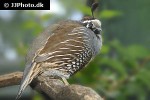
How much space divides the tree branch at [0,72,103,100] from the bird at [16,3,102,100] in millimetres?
54

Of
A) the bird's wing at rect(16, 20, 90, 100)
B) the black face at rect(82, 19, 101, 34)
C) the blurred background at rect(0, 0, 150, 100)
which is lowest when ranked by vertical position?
the blurred background at rect(0, 0, 150, 100)

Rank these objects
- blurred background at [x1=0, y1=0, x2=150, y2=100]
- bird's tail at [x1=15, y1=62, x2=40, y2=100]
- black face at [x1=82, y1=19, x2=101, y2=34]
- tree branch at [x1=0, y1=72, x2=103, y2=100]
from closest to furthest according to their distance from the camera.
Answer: tree branch at [x1=0, y1=72, x2=103, y2=100] → bird's tail at [x1=15, y1=62, x2=40, y2=100] → black face at [x1=82, y1=19, x2=101, y2=34] → blurred background at [x1=0, y1=0, x2=150, y2=100]

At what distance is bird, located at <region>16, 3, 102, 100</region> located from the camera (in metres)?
2.37

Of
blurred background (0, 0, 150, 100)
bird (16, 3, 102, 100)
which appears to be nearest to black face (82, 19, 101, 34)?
bird (16, 3, 102, 100)

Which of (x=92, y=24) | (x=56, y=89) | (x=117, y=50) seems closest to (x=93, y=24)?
(x=92, y=24)

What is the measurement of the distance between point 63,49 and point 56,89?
0.17m

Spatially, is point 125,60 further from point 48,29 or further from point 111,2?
point 48,29

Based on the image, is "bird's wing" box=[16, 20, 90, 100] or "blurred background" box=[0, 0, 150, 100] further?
"blurred background" box=[0, 0, 150, 100]

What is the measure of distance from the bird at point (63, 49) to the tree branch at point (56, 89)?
0.05 meters

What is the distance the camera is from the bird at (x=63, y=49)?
237cm

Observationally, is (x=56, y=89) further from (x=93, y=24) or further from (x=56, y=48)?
(x=93, y=24)

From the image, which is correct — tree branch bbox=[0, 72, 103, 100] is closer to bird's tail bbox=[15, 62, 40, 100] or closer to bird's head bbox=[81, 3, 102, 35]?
bird's tail bbox=[15, 62, 40, 100]

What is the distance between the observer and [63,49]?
2451 mm

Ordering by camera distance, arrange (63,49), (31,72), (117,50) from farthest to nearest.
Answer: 1. (117,50)
2. (63,49)
3. (31,72)
